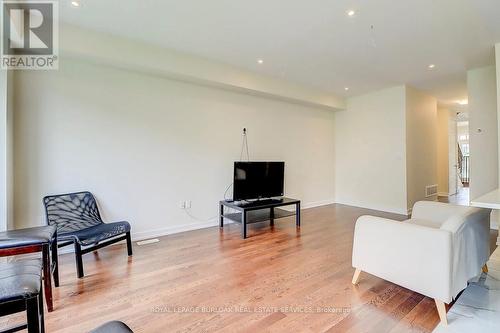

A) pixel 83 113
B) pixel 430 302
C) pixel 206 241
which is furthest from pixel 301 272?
pixel 83 113

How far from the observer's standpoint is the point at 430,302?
6.43 ft

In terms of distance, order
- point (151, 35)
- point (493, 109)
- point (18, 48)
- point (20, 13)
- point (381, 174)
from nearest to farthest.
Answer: point (20, 13), point (18, 48), point (151, 35), point (493, 109), point (381, 174)

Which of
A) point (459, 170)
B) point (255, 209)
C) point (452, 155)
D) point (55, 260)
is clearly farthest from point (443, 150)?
point (55, 260)

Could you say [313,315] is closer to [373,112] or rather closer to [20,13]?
[20,13]

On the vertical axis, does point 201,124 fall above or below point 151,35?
below

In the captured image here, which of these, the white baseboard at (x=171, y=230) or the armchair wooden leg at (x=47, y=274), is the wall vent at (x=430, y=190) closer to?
the white baseboard at (x=171, y=230)

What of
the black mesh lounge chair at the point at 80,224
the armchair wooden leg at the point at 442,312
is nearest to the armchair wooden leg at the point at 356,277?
the armchair wooden leg at the point at 442,312

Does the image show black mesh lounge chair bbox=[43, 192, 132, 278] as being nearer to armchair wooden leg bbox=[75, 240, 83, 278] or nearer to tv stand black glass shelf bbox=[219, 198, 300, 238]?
armchair wooden leg bbox=[75, 240, 83, 278]

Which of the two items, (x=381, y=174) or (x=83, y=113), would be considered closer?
(x=83, y=113)

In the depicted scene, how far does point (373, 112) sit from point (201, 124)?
3969 millimetres

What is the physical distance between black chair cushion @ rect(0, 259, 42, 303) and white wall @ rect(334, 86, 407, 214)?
5757 mm

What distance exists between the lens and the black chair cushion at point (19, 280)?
3.99 ft

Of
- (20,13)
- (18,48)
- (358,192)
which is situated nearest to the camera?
(20,13)

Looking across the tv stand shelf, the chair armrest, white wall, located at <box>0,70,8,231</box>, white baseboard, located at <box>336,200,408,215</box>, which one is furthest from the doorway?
white wall, located at <box>0,70,8,231</box>
